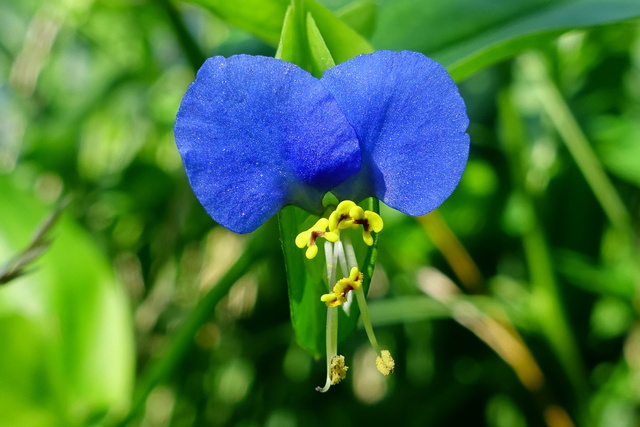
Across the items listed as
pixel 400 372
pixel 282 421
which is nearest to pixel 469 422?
pixel 400 372

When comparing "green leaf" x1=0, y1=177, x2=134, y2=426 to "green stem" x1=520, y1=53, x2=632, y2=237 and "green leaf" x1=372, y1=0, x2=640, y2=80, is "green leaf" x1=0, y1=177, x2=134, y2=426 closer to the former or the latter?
"green leaf" x1=372, y1=0, x2=640, y2=80

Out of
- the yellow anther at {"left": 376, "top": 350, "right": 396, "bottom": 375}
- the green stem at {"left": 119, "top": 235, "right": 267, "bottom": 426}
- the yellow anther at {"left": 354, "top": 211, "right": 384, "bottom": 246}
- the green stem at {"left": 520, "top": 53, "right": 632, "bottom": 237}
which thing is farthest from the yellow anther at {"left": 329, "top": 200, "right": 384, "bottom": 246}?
the green stem at {"left": 520, "top": 53, "right": 632, "bottom": 237}

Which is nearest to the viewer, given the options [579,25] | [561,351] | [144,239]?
[579,25]

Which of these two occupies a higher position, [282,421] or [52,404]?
[52,404]

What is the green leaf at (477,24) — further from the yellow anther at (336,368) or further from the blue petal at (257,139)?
the yellow anther at (336,368)

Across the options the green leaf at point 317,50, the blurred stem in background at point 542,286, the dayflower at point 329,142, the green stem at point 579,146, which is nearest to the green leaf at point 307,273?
the dayflower at point 329,142

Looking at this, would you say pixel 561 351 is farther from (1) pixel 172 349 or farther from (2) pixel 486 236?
(1) pixel 172 349
